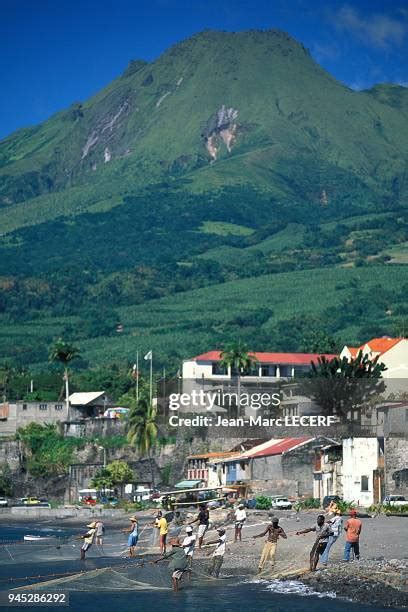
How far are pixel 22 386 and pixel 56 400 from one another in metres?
Result: 15.5

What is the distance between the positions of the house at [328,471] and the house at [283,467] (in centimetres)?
146

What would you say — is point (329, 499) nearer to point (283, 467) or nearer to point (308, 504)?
point (308, 504)

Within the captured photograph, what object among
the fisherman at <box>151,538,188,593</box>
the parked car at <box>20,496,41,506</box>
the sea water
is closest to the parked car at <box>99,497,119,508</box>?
the parked car at <box>20,496,41,506</box>

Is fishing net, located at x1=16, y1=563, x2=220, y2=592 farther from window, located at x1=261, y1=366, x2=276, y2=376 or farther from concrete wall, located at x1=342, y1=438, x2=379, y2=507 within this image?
window, located at x1=261, y1=366, x2=276, y2=376

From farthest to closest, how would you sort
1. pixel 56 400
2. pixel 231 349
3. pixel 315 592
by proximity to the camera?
pixel 56 400
pixel 231 349
pixel 315 592

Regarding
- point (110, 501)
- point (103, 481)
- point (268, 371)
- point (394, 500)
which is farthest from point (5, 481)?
point (394, 500)

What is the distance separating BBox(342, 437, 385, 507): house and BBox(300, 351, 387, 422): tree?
1371 cm

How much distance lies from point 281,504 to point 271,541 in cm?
2816

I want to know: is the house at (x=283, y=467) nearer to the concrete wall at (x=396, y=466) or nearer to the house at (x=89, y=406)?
the concrete wall at (x=396, y=466)

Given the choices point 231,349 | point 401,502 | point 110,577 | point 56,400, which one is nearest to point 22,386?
point 56,400

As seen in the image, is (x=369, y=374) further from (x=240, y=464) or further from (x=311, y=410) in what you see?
(x=240, y=464)

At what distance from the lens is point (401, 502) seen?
210 ft

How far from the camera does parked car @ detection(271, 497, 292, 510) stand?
7244 centimetres

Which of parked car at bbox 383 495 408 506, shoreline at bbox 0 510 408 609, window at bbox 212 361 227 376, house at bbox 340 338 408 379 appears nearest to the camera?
shoreline at bbox 0 510 408 609
